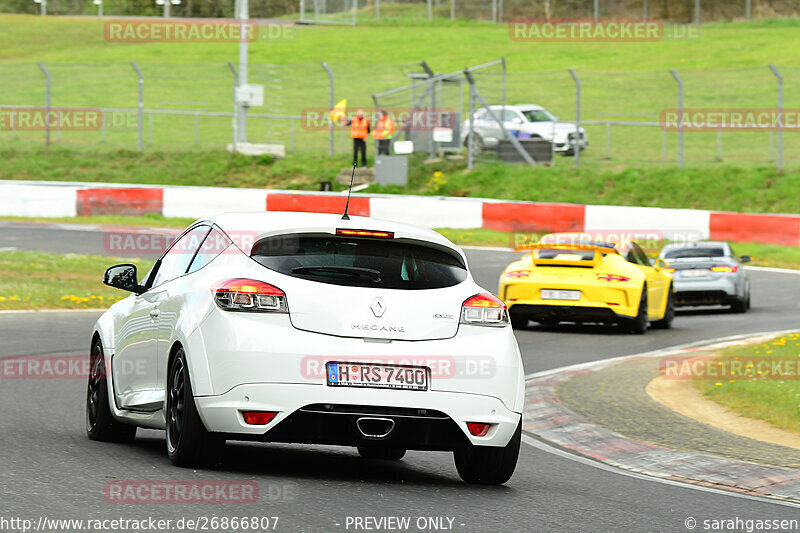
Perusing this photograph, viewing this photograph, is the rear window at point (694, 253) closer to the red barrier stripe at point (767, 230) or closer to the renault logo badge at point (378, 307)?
the red barrier stripe at point (767, 230)

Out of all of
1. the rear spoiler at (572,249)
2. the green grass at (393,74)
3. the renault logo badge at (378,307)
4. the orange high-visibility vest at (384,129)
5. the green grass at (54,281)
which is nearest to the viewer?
the renault logo badge at (378,307)

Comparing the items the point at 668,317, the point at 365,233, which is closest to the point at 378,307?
the point at 365,233

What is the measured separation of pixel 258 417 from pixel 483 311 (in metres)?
1.34

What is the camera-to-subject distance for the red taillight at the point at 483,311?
7.62 meters

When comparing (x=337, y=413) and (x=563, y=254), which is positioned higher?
(x=563, y=254)

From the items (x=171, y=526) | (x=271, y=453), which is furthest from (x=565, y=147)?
(x=171, y=526)

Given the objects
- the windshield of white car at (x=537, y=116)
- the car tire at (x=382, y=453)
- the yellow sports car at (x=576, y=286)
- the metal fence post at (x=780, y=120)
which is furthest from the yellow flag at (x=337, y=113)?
the car tire at (x=382, y=453)

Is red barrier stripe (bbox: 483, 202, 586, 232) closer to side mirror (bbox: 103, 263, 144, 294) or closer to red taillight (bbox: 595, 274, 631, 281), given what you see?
red taillight (bbox: 595, 274, 631, 281)

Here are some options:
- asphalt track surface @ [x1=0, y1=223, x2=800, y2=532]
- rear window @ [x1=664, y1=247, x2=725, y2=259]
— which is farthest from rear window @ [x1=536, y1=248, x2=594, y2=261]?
asphalt track surface @ [x1=0, y1=223, x2=800, y2=532]

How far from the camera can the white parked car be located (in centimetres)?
3781

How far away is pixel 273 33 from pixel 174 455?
65733 millimetres

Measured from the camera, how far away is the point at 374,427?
7.39 m

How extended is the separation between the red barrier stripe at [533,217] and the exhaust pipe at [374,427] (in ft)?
72.2

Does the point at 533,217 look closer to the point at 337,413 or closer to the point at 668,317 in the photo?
the point at 668,317
